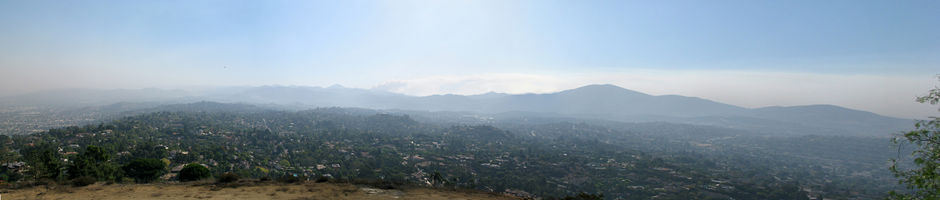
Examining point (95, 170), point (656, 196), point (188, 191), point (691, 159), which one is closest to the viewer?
point (188, 191)

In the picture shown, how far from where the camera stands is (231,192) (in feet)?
38.2

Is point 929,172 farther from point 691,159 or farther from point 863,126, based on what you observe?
point 863,126

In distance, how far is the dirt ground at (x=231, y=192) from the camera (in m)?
10.9

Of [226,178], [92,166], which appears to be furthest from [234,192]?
[92,166]

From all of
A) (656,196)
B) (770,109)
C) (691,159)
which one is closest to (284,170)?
(656,196)

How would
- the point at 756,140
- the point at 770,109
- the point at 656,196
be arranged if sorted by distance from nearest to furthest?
the point at 656,196 < the point at 756,140 < the point at 770,109

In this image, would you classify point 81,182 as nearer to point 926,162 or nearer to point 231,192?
point 231,192

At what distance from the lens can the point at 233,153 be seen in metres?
34.5

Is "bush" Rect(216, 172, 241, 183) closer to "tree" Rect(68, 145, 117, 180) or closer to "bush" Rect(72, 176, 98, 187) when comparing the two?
"bush" Rect(72, 176, 98, 187)

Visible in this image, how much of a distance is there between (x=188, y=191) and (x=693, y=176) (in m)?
45.3

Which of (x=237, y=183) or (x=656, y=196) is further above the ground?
(x=237, y=183)

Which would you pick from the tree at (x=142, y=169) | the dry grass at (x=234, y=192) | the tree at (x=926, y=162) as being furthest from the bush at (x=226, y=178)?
the tree at (x=926, y=162)

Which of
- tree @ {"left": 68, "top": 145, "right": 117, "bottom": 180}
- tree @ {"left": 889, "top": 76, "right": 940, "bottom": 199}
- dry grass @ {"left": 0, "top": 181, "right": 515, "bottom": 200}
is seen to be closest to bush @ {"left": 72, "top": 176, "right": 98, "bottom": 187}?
dry grass @ {"left": 0, "top": 181, "right": 515, "bottom": 200}

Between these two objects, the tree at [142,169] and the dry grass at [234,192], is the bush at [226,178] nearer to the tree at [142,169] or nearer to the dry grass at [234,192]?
the dry grass at [234,192]
